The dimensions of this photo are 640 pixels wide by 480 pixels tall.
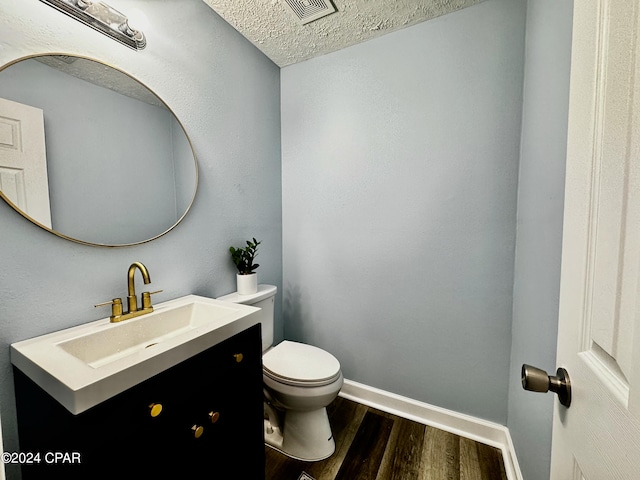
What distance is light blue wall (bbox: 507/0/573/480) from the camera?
801 millimetres

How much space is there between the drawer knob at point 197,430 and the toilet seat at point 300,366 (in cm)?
47

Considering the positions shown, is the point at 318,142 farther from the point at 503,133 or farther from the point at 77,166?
the point at 77,166

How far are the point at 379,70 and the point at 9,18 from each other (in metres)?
1.56

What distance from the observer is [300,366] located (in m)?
1.32

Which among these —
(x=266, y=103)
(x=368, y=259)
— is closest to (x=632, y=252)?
(x=368, y=259)

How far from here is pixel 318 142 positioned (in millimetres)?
1752

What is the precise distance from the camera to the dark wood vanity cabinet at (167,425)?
608 mm

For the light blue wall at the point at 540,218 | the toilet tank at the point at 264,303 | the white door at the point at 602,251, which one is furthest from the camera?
the toilet tank at the point at 264,303

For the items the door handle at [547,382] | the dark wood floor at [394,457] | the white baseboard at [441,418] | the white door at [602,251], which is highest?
the white door at [602,251]

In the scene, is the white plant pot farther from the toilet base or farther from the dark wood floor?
the dark wood floor

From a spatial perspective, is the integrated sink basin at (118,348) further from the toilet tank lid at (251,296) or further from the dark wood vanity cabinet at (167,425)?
the toilet tank lid at (251,296)

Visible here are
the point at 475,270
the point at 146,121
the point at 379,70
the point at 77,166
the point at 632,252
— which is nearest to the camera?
the point at 632,252

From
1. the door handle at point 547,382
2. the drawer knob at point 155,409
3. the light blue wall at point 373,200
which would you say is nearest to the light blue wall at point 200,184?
the light blue wall at point 373,200

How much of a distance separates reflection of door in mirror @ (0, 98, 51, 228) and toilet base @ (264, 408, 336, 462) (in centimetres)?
137
